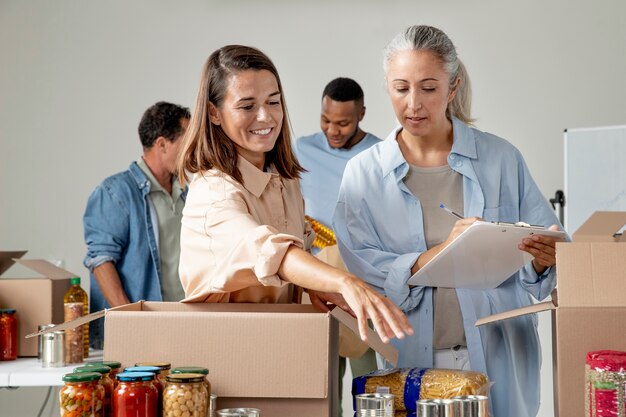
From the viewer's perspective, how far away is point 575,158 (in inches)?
177

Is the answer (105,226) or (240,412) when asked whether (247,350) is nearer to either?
(240,412)

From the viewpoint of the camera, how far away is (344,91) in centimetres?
397

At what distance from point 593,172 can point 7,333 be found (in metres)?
3.01

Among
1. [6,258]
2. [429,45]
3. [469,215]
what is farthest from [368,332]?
[6,258]

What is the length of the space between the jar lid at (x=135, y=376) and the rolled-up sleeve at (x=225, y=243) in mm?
233

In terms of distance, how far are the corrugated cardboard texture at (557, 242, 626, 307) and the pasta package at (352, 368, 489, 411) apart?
201mm

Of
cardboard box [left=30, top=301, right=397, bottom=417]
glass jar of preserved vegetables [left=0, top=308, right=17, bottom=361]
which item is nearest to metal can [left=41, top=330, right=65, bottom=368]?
glass jar of preserved vegetables [left=0, top=308, right=17, bottom=361]

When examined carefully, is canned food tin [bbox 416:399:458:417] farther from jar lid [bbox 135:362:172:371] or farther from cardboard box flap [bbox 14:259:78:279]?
cardboard box flap [bbox 14:259:78:279]

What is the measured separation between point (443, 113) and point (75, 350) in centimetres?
142

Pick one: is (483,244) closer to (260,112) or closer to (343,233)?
(343,233)

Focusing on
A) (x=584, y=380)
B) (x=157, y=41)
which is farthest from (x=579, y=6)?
(x=584, y=380)

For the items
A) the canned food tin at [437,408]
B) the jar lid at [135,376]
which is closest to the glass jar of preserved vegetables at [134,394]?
the jar lid at [135,376]

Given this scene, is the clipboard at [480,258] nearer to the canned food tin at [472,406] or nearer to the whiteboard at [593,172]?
the canned food tin at [472,406]

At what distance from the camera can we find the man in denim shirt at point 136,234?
3.30 meters
